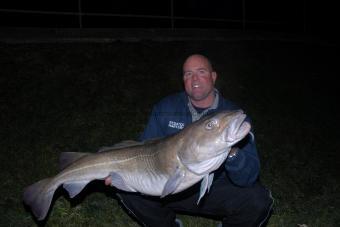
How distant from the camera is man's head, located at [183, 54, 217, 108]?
4.59 m

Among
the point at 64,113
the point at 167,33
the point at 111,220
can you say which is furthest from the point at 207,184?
the point at 167,33

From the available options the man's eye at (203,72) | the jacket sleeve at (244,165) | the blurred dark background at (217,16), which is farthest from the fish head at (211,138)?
the blurred dark background at (217,16)

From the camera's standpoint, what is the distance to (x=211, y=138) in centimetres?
348

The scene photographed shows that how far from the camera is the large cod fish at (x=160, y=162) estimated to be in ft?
11.3

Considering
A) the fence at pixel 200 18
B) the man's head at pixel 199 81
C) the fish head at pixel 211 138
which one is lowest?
the fish head at pixel 211 138

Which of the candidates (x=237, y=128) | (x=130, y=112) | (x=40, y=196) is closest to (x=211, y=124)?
(x=237, y=128)

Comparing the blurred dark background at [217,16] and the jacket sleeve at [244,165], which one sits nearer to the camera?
the jacket sleeve at [244,165]

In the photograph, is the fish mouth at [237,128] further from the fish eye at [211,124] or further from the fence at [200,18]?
the fence at [200,18]

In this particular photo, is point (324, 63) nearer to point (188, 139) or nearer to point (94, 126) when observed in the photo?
point (94, 126)

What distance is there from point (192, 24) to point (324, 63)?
7230 mm

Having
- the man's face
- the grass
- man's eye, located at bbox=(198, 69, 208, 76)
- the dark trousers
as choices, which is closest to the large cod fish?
the dark trousers

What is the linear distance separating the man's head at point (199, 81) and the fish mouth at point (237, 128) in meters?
1.26

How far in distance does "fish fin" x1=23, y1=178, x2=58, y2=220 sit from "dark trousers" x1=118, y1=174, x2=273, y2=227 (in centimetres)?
74

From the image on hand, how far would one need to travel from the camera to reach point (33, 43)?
31.8ft
